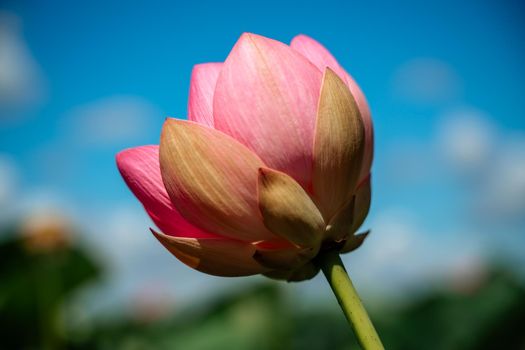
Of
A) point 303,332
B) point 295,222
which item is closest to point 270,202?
point 295,222

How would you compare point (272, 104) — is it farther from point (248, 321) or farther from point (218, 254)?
point (248, 321)

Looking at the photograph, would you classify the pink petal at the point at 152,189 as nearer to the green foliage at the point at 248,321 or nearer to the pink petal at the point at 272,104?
the pink petal at the point at 272,104

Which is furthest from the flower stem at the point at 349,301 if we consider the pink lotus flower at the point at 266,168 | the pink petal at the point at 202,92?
the pink petal at the point at 202,92

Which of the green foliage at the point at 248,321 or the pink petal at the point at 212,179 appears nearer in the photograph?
the pink petal at the point at 212,179

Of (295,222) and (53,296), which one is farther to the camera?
(53,296)

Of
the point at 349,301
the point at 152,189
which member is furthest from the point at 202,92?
the point at 349,301

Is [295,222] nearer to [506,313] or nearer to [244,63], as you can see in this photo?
[244,63]
